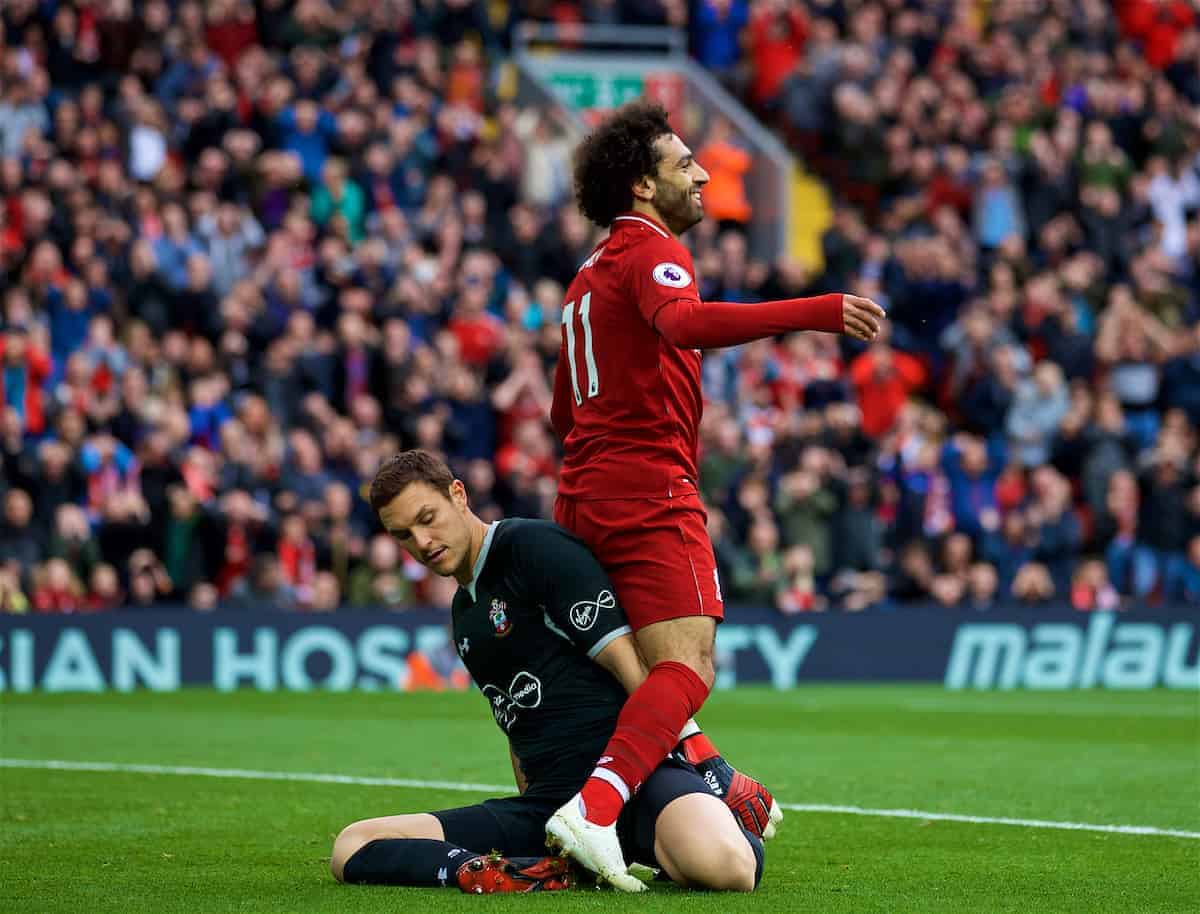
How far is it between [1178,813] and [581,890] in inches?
133

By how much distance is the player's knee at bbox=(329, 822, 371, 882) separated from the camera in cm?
655

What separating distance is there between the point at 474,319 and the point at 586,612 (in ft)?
41.5

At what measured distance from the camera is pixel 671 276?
6598 mm

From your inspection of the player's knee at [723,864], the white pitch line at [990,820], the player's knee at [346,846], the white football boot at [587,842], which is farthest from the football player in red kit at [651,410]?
the white pitch line at [990,820]

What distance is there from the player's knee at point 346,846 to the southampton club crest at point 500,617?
0.75 m

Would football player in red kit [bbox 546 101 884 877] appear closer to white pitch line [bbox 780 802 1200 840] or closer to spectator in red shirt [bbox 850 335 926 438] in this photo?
white pitch line [bbox 780 802 1200 840]

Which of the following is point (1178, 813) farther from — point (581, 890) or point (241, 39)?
point (241, 39)

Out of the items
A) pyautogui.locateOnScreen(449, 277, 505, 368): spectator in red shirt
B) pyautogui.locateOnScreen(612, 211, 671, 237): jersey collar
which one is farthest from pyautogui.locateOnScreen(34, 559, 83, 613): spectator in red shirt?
pyautogui.locateOnScreen(612, 211, 671, 237): jersey collar

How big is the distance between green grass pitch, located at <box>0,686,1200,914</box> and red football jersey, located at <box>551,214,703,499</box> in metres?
1.33

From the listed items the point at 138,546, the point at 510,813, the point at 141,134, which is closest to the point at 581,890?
the point at 510,813

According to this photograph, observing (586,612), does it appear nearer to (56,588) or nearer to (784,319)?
(784,319)

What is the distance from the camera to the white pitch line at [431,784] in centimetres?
822

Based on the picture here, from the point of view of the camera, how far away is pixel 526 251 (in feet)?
66.2

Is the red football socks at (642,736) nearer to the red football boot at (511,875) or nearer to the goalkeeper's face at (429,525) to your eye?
the red football boot at (511,875)
